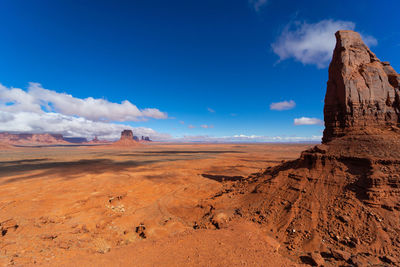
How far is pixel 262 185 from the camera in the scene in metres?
13.3

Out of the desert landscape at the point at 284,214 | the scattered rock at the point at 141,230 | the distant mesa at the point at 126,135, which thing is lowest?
the scattered rock at the point at 141,230

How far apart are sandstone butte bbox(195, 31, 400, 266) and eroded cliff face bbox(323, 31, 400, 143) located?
0.21 ft

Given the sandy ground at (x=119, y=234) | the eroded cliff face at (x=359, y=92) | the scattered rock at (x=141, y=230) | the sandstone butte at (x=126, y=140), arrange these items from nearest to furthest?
the sandy ground at (x=119, y=234)
the scattered rock at (x=141, y=230)
the eroded cliff face at (x=359, y=92)
the sandstone butte at (x=126, y=140)

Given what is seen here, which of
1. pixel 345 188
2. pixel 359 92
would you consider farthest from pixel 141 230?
pixel 359 92

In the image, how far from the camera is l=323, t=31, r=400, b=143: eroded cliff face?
12.6 meters

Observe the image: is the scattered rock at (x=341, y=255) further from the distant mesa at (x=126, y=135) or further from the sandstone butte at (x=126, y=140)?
the distant mesa at (x=126, y=135)

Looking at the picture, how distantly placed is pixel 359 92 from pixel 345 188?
8215 millimetres

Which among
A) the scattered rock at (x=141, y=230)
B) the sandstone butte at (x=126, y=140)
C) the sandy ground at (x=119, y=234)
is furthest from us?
the sandstone butte at (x=126, y=140)

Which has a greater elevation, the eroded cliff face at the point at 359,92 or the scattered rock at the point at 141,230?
the eroded cliff face at the point at 359,92

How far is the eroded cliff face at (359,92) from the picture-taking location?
497 inches

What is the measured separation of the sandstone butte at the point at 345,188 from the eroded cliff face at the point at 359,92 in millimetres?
63

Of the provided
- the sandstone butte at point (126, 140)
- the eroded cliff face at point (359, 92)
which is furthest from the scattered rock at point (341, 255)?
the sandstone butte at point (126, 140)

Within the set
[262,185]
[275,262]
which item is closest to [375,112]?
[262,185]

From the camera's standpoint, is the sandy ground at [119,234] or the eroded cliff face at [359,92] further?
the eroded cliff face at [359,92]
